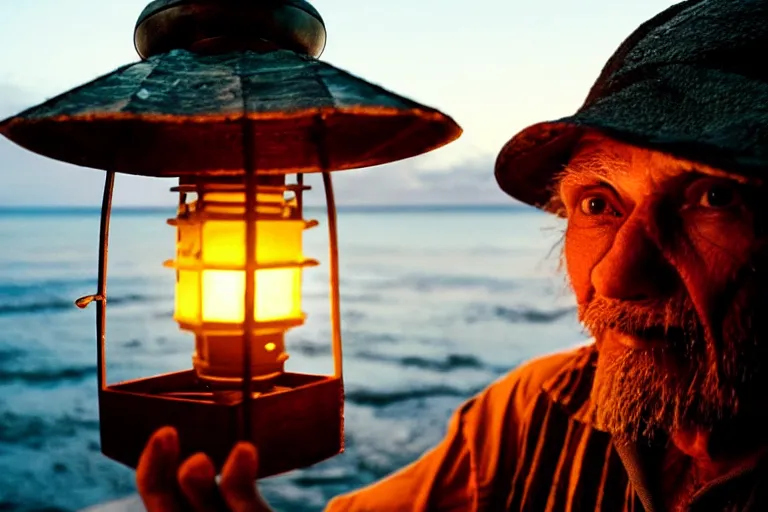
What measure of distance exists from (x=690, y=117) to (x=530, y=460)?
1.30 meters

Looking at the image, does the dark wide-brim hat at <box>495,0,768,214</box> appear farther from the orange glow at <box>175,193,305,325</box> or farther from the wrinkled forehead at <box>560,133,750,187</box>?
the orange glow at <box>175,193,305,325</box>

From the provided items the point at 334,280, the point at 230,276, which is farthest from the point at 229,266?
the point at 334,280

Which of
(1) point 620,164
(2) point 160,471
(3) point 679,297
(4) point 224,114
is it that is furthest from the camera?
(1) point 620,164

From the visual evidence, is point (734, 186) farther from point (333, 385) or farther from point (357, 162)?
point (333, 385)

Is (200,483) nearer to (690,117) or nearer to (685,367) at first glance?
(685,367)

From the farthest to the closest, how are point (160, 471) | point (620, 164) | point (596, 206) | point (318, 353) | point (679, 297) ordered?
point (318, 353) → point (596, 206) → point (620, 164) → point (679, 297) → point (160, 471)

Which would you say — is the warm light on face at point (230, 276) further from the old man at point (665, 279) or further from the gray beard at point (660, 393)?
the gray beard at point (660, 393)

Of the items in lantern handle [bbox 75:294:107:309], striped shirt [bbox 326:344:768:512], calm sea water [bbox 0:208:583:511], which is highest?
lantern handle [bbox 75:294:107:309]

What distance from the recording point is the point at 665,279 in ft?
5.83

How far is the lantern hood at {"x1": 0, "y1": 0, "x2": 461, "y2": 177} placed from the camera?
1.33 meters

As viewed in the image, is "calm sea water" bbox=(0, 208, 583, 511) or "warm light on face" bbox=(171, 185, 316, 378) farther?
"calm sea water" bbox=(0, 208, 583, 511)

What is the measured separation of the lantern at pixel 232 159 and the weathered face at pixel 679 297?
611 mm

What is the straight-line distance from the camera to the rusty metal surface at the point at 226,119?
1.32 meters

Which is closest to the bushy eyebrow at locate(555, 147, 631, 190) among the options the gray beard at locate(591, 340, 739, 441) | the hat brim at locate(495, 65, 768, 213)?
the hat brim at locate(495, 65, 768, 213)
